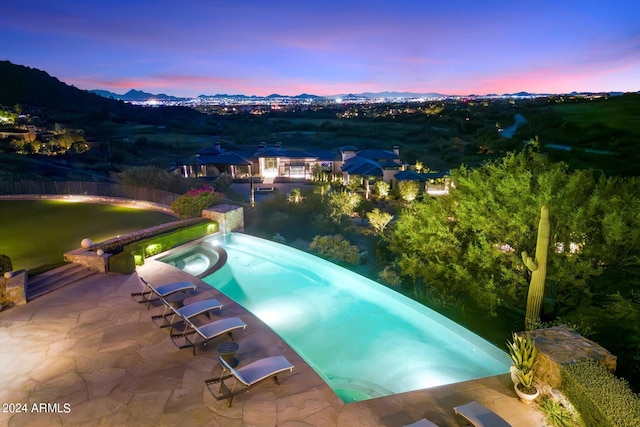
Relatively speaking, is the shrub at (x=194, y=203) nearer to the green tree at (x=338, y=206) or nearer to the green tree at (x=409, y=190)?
the green tree at (x=338, y=206)

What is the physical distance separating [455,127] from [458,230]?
75428mm

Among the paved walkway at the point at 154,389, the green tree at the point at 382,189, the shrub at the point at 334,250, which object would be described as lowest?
the green tree at the point at 382,189

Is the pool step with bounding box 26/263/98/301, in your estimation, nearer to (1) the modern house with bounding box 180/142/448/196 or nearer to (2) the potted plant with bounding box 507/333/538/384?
(2) the potted plant with bounding box 507/333/538/384

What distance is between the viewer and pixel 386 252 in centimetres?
Answer: 1802

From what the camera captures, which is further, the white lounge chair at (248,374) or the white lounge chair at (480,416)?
Result: the white lounge chair at (248,374)

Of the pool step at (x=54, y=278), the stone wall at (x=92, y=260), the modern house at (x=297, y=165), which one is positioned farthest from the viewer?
the modern house at (x=297, y=165)

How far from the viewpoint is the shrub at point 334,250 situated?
1547 centimetres

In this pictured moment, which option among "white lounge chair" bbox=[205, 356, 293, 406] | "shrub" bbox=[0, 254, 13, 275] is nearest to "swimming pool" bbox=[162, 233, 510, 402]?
"white lounge chair" bbox=[205, 356, 293, 406]

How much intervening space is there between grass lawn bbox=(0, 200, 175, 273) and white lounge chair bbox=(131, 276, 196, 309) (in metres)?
3.32

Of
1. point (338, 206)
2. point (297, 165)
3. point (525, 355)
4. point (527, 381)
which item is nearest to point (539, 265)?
point (525, 355)

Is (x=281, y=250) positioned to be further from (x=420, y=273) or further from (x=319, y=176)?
(x=319, y=176)

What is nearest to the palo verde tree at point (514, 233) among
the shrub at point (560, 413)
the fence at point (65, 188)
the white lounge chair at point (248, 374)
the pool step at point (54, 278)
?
the shrub at point (560, 413)

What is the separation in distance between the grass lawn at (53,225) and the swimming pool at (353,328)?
4684 millimetres

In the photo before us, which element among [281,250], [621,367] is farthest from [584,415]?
[281,250]
